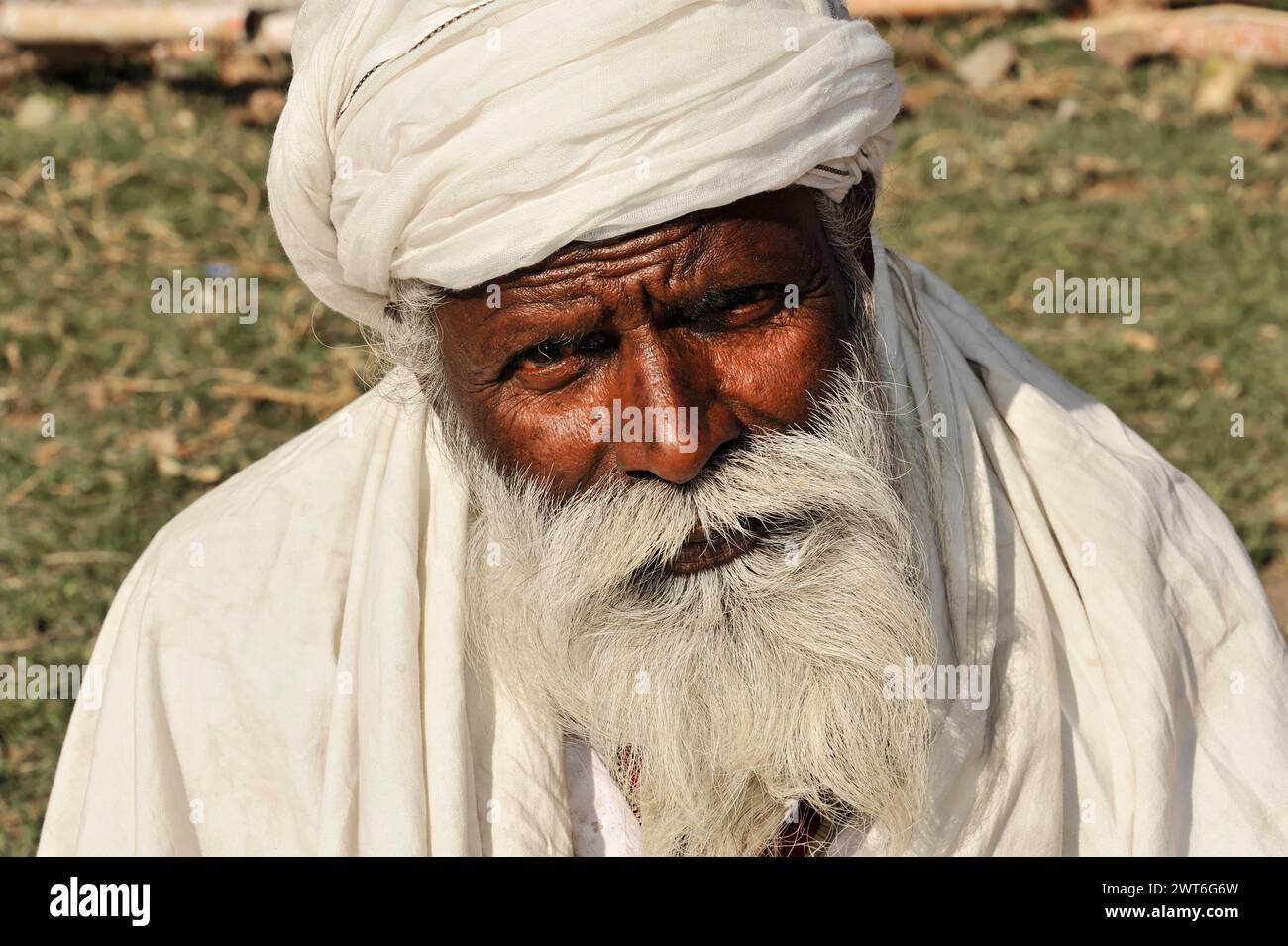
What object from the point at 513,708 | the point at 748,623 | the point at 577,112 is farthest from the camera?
the point at 513,708

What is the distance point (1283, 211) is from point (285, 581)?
200 inches

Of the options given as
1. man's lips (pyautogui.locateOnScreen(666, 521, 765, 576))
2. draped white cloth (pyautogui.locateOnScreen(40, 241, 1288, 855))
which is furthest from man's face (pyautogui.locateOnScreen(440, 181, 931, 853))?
draped white cloth (pyautogui.locateOnScreen(40, 241, 1288, 855))

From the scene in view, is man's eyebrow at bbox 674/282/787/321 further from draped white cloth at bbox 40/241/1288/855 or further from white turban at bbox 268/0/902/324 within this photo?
draped white cloth at bbox 40/241/1288/855

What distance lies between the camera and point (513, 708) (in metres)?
2.49

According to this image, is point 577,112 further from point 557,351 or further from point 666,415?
point 666,415

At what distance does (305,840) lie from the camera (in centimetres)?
246

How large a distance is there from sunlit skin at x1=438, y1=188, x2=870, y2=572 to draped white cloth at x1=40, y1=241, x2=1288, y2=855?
0.28 meters

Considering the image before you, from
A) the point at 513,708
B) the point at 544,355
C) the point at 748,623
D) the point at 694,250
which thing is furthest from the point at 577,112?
the point at 513,708

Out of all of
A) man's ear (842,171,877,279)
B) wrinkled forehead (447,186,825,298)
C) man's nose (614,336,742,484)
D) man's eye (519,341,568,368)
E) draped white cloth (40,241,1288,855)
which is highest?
man's ear (842,171,877,279)

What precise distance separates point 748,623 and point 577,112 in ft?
2.63

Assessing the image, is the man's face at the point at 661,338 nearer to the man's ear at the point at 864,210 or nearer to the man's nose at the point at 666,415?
the man's nose at the point at 666,415

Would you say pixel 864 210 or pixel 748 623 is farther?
pixel 864 210

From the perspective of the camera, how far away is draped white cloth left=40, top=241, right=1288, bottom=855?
7.98 ft

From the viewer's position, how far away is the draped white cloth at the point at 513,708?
2.43 m
